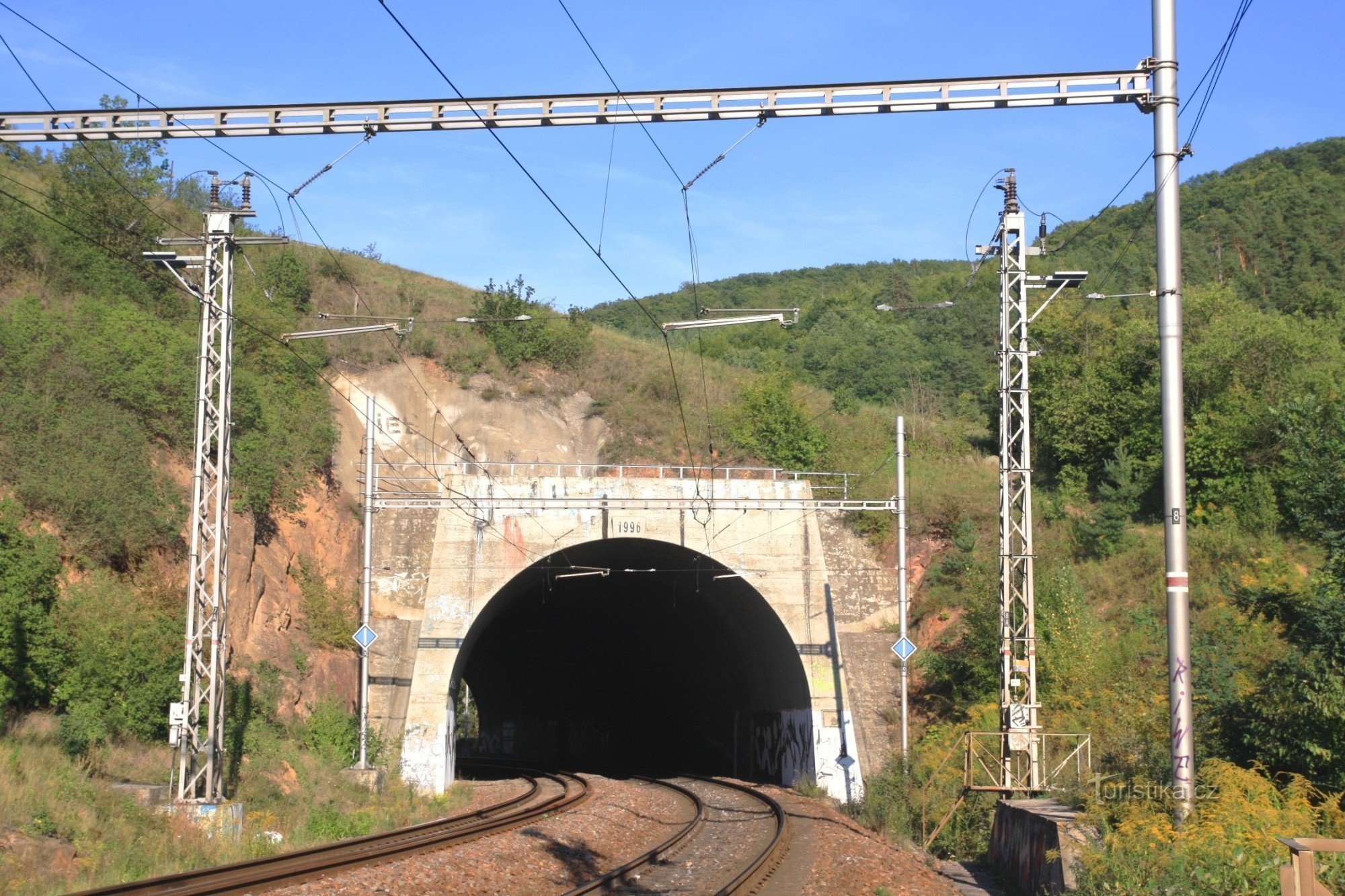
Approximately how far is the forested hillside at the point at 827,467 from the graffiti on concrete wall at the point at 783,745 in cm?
321

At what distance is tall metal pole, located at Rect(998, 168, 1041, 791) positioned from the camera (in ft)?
66.4

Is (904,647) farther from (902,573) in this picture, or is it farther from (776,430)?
(776,430)

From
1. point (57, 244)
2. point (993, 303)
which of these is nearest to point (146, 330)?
point (57, 244)

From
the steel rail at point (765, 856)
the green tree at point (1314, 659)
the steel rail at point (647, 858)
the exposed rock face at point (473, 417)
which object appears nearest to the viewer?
the green tree at point (1314, 659)

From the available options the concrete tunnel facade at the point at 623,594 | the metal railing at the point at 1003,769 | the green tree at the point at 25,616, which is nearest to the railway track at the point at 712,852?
the metal railing at the point at 1003,769

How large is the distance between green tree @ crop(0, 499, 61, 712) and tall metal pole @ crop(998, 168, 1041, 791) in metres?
17.6

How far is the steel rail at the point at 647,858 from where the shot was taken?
14.2 m

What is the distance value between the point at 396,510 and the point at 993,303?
211ft

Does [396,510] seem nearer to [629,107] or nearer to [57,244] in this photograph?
[57,244]

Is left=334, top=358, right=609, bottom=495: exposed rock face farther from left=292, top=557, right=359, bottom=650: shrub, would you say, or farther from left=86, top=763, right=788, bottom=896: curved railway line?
left=86, top=763, right=788, bottom=896: curved railway line

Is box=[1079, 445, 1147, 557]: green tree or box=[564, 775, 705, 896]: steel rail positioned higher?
box=[1079, 445, 1147, 557]: green tree

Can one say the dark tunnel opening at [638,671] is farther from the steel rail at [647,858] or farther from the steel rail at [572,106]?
the steel rail at [572,106]

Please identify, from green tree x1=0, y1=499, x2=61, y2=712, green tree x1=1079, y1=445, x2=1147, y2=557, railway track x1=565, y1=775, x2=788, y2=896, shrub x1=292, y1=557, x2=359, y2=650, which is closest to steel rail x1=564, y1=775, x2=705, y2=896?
railway track x1=565, y1=775, x2=788, y2=896

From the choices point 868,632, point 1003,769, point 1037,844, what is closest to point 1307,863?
point 1037,844
